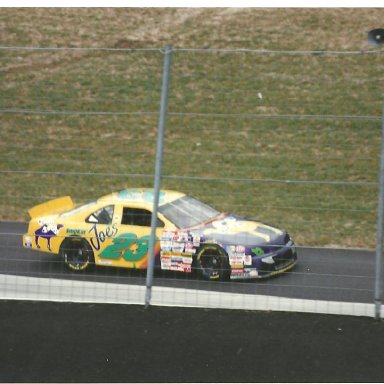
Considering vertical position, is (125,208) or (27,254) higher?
(125,208)

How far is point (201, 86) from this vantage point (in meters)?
15.7

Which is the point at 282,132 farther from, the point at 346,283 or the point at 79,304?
the point at 79,304

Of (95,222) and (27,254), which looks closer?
(95,222)

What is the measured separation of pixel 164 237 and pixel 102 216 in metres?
0.90

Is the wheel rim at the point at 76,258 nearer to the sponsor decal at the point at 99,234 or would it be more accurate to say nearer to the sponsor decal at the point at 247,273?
the sponsor decal at the point at 99,234

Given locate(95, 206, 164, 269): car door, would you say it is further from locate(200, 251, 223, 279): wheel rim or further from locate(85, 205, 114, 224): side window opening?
locate(200, 251, 223, 279): wheel rim

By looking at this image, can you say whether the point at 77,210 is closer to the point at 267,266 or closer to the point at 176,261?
the point at 176,261

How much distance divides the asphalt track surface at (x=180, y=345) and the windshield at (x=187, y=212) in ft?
8.15

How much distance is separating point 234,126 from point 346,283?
23.6ft

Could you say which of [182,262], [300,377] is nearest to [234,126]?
[182,262]

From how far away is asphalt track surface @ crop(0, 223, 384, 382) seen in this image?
15.3 ft

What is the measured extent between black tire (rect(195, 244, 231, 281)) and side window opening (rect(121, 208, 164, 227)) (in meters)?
0.88

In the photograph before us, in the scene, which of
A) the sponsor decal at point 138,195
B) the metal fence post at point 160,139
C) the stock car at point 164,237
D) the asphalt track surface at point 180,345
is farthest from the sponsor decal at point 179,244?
the asphalt track surface at point 180,345

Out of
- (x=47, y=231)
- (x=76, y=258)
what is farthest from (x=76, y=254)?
(x=47, y=231)
